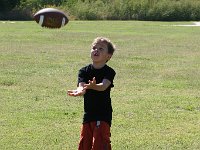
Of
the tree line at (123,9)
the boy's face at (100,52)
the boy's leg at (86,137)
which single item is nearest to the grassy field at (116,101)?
the boy's leg at (86,137)

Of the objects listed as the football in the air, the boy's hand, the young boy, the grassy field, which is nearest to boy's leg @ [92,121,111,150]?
the young boy

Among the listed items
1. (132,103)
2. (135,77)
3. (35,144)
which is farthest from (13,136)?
(135,77)

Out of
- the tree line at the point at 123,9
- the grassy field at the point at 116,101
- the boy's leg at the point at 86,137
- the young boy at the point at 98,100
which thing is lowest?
the tree line at the point at 123,9

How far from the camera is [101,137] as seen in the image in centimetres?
580

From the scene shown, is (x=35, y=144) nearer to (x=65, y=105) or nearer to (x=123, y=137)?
(x=123, y=137)

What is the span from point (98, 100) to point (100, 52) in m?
0.49

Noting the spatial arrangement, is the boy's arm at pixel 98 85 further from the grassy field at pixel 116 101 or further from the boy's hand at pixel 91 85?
the grassy field at pixel 116 101

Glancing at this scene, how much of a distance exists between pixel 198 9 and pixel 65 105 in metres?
50.9

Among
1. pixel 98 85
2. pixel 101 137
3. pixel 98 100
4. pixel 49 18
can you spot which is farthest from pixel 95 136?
pixel 49 18

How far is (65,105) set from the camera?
395 inches

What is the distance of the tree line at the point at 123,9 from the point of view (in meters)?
56.8

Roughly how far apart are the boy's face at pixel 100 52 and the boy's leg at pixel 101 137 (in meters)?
0.64

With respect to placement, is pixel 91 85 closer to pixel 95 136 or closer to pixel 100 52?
pixel 100 52

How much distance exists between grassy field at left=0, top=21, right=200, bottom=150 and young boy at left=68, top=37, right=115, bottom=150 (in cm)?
148
